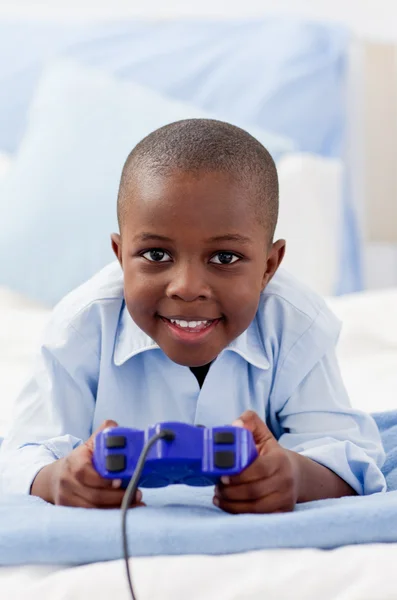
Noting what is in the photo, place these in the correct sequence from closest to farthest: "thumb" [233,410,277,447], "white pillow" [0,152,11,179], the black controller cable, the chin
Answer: the black controller cable → "thumb" [233,410,277,447] → the chin → "white pillow" [0,152,11,179]

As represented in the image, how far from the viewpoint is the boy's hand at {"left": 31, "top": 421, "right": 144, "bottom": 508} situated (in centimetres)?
99

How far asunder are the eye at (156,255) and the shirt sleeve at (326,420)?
0.28 m

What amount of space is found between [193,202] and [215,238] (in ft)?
0.16

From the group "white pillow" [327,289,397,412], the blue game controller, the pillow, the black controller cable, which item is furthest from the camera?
the pillow

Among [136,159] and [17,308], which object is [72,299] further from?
[17,308]

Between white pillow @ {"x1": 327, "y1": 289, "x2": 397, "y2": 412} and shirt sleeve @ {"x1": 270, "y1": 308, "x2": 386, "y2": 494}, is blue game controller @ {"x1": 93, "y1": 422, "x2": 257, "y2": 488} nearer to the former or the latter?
shirt sleeve @ {"x1": 270, "y1": 308, "x2": 386, "y2": 494}

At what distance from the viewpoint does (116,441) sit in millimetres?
921

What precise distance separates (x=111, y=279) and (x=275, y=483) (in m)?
Result: 0.43

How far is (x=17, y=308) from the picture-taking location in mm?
2285

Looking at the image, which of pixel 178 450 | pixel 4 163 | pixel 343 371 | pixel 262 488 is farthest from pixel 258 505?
pixel 4 163

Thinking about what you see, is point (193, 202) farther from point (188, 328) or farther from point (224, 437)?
point (224, 437)

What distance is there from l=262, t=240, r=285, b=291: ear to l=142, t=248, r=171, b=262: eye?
193 mm

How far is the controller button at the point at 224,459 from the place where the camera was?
0.93m

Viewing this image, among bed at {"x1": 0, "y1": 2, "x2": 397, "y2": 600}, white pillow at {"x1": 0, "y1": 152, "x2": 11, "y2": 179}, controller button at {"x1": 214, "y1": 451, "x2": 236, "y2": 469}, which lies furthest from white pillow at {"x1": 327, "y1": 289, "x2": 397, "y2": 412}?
white pillow at {"x1": 0, "y1": 152, "x2": 11, "y2": 179}
